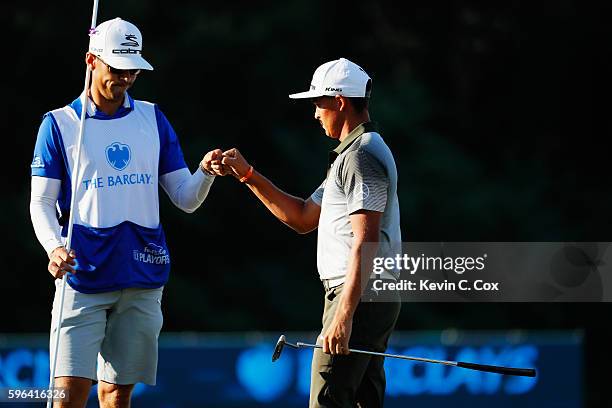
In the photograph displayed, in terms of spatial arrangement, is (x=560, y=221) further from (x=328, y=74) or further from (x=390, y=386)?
(x=328, y=74)

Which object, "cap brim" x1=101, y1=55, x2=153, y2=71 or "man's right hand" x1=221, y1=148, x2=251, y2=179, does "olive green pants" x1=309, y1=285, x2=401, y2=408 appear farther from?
"cap brim" x1=101, y1=55, x2=153, y2=71

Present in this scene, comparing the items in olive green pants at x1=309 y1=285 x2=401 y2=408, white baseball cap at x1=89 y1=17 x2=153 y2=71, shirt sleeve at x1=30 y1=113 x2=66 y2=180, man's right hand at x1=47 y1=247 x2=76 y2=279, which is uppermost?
white baseball cap at x1=89 y1=17 x2=153 y2=71

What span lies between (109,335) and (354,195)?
123cm

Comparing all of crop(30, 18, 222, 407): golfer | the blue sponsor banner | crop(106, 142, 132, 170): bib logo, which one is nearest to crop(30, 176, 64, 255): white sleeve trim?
crop(30, 18, 222, 407): golfer

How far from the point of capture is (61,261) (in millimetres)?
5758

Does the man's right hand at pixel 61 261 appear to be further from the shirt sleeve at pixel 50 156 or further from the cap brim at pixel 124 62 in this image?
the cap brim at pixel 124 62

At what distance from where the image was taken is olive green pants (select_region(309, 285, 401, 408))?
5.79 m

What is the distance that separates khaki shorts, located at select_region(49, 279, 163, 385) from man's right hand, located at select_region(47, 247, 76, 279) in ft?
0.57

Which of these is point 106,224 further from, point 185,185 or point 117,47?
point 117,47

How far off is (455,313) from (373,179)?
12.1 meters

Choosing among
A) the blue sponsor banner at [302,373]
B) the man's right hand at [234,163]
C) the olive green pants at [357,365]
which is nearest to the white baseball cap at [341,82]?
the man's right hand at [234,163]

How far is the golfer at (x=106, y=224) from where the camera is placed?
5945mm

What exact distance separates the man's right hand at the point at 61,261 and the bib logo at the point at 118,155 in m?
0.43

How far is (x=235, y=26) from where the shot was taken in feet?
57.1
